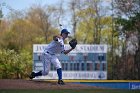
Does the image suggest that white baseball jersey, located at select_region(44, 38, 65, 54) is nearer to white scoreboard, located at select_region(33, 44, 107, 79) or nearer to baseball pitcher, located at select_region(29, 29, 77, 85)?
baseball pitcher, located at select_region(29, 29, 77, 85)

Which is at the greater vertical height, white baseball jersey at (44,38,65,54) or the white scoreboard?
white baseball jersey at (44,38,65,54)

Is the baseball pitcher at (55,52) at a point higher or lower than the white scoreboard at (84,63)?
higher

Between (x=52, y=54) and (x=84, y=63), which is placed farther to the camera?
(x=84, y=63)

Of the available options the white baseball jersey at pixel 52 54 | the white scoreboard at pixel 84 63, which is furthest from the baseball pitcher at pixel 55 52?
the white scoreboard at pixel 84 63

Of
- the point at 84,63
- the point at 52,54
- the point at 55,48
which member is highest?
the point at 55,48

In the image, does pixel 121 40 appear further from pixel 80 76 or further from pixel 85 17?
pixel 80 76

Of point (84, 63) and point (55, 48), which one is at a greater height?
point (55, 48)

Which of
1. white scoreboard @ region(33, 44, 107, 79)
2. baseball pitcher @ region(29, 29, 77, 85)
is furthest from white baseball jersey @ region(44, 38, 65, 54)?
white scoreboard @ region(33, 44, 107, 79)

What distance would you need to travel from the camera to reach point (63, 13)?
125 ft

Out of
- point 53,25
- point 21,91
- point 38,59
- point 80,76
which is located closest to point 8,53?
point 38,59

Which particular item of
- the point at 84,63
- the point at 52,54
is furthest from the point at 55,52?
the point at 84,63

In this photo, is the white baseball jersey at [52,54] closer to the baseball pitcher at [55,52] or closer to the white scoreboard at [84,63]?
the baseball pitcher at [55,52]

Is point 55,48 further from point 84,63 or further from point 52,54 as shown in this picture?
point 84,63

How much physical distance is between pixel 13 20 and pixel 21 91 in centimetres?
3139
